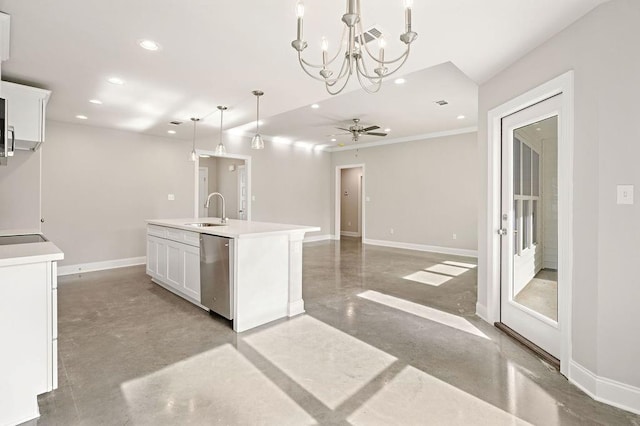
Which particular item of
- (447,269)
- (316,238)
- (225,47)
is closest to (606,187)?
(225,47)

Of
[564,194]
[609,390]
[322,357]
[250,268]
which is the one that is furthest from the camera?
[250,268]

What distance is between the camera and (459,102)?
190 inches

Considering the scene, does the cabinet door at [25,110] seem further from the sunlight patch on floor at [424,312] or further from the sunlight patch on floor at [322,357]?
the sunlight patch on floor at [424,312]

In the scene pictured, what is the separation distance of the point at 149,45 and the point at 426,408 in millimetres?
3194

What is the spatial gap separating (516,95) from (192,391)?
326cm

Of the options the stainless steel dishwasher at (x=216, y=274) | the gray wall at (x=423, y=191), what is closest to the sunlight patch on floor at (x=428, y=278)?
the gray wall at (x=423, y=191)

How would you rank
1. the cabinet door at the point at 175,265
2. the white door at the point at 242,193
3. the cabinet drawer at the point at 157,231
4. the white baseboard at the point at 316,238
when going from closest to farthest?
the cabinet door at the point at 175,265 → the cabinet drawer at the point at 157,231 → the white door at the point at 242,193 → the white baseboard at the point at 316,238

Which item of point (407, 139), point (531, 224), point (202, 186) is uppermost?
point (407, 139)

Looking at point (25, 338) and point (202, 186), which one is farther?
point (202, 186)

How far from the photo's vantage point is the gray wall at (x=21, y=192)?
11.1 ft

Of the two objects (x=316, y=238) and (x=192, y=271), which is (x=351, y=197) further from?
(x=192, y=271)

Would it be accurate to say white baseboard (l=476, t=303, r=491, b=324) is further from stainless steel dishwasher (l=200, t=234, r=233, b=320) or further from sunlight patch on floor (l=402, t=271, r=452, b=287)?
stainless steel dishwasher (l=200, t=234, r=233, b=320)

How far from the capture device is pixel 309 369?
224 cm

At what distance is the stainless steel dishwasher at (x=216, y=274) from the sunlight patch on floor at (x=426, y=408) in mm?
1614
